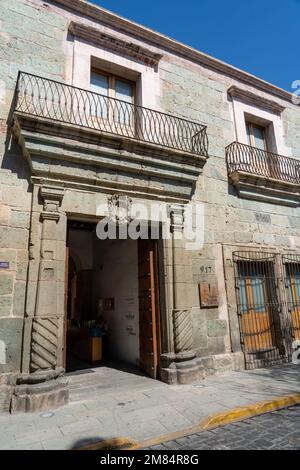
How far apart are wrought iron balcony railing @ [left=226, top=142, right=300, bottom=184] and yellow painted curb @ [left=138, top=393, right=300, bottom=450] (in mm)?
4633

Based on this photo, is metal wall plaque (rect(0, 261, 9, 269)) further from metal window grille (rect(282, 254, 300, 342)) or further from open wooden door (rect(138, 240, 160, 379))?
metal window grille (rect(282, 254, 300, 342))

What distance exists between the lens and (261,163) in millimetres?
7918

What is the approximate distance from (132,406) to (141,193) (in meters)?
3.43

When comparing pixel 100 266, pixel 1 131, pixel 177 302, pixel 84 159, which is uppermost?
pixel 1 131

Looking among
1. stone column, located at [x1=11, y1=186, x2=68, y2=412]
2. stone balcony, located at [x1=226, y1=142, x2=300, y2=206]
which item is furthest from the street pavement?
stone balcony, located at [x1=226, y1=142, x2=300, y2=206]

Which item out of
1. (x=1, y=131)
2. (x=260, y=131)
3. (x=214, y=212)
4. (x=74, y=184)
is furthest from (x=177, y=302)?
(x=260, y=131)

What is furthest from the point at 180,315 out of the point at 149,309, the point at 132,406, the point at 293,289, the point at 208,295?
the point at 293,289

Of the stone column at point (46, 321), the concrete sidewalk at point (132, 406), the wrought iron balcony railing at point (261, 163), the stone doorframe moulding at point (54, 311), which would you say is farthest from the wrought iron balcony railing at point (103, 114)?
the concrete sidewalk at point (132, 406)

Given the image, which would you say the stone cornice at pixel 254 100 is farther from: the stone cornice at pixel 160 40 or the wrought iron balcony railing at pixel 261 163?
the wrought iron balcony railing at pixel 261 163

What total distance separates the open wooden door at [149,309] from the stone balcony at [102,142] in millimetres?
1215

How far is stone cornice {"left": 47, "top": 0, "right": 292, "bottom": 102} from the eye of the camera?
6.14 m

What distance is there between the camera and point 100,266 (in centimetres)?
923

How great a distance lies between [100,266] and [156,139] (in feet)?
14.4
